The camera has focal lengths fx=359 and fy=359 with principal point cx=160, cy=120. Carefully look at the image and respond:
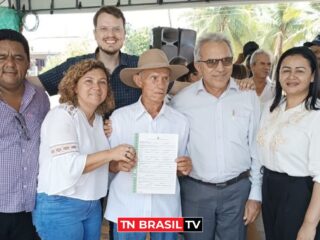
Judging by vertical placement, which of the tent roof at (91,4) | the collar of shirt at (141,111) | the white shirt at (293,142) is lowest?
the white shirt at (293,142)

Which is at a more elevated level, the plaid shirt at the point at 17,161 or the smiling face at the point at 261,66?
the smiling face at the point at 261,66

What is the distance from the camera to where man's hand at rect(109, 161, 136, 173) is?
171cm

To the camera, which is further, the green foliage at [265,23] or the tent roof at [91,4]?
the green foliage at [265,23]

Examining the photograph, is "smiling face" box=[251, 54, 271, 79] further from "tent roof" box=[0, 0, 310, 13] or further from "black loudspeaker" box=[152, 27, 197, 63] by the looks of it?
"black loudspeaker" box=[152, 27, 197, 63]

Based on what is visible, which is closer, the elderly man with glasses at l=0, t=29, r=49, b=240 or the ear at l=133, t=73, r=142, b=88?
the elderly man with glasses at l=0, t=29, r=49, b=240

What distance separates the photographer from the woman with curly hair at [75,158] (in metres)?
1.62

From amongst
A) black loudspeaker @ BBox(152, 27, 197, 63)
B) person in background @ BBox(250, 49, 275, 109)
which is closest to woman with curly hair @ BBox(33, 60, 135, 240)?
A: person in background @ BBox(250, 49, 275, 109)

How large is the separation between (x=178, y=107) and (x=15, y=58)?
3.09ft

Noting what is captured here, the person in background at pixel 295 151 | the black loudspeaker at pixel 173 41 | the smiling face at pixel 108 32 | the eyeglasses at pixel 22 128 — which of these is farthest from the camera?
the black loudspeaker at pixel 173 41

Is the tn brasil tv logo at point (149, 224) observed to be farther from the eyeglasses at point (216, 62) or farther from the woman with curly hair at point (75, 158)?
the eyeglasses at point (216, 62)

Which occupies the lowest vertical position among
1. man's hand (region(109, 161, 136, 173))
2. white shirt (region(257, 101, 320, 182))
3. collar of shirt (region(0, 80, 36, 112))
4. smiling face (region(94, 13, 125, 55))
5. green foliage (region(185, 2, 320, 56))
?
man's hand (region(109, 161, 136, 173))

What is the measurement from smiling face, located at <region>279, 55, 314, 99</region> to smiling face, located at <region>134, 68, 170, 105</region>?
0.61m

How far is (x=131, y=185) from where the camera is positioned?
188 centimetres

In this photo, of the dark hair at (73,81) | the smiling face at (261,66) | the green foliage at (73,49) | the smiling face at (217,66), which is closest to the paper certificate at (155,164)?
the dark hair at (73,81)
